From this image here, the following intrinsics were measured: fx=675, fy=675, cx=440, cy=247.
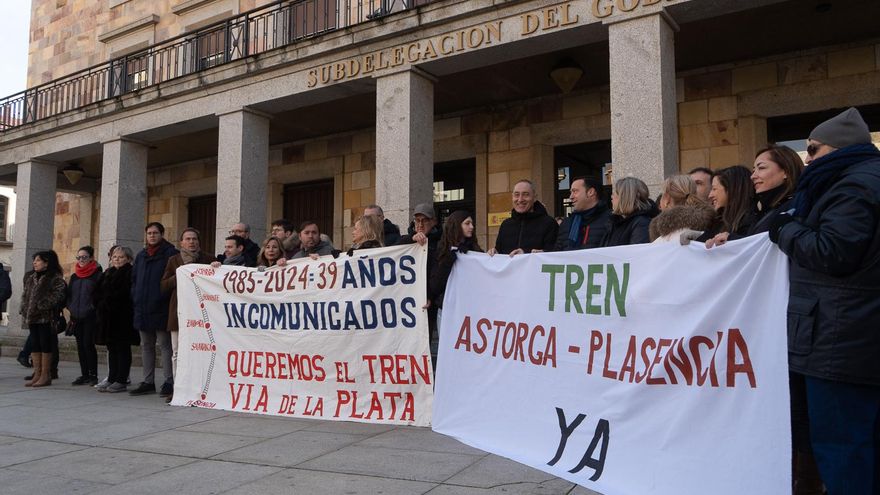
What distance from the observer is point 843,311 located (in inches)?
106

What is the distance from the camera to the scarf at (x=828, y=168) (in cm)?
280

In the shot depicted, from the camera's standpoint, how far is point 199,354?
684cm

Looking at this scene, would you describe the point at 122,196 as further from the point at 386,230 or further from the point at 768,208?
the point at 768,208

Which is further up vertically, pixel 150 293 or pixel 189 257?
pixel 189 257

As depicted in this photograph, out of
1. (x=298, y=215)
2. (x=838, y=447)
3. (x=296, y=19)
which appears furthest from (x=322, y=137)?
(x=838, y=447)

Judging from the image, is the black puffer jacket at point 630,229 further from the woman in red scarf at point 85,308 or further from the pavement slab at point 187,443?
the woman in red scarf at point 85,308

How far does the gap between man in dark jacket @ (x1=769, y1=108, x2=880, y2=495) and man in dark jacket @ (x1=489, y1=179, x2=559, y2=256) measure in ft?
9.74

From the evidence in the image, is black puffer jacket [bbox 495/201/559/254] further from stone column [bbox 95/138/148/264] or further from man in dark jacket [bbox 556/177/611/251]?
stone column [bbox 95/138/148/264]

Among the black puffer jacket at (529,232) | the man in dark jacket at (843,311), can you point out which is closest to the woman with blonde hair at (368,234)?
the black puffer jacket at (529,232)

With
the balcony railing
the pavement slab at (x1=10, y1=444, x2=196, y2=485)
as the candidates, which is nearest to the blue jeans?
the pavement slab at (x1=10, y1=444, x2=196, y2=485)

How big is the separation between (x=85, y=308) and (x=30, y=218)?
328 inches

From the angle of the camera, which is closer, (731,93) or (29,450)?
(29,450)

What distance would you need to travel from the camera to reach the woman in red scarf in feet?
27.4

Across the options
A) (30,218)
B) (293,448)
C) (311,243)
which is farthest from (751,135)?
(30,218)
